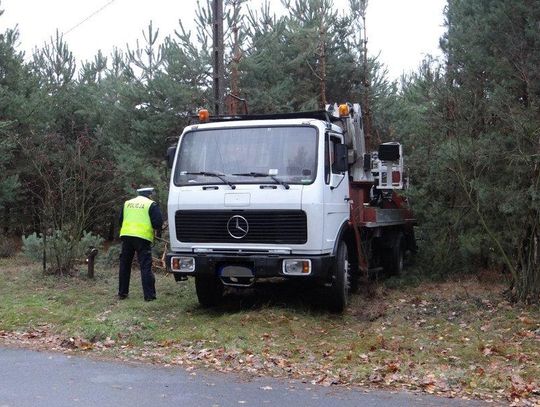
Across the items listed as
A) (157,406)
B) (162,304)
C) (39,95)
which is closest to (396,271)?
(162,304)

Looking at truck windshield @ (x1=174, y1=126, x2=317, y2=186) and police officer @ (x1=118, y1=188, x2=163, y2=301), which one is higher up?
truck windshield @ (x1=174, y1=126, x2=317, y2=186)

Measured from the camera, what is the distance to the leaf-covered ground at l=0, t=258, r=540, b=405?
6078 millimetres

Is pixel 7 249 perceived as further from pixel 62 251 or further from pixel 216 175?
pixel 216 175

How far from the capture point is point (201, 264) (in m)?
8.62

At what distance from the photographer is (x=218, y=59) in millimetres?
13805

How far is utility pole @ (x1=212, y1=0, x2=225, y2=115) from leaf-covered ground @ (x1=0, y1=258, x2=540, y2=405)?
4.25 m

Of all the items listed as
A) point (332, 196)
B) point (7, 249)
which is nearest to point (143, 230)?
point (332, 196)

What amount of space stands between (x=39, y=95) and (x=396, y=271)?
14653 mm

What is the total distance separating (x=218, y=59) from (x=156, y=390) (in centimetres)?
949

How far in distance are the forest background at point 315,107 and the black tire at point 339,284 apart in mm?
2131

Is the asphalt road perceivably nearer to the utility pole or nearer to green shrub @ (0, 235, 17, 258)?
the utility pole

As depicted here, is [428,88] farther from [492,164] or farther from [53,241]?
[53,241]

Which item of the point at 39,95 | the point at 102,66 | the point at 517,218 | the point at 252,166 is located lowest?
the point at 517,218

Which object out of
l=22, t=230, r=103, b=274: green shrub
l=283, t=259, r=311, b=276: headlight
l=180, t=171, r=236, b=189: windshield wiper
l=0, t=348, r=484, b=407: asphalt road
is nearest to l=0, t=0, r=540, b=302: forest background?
l=22, t=230, r=103, b=274: green shrub
